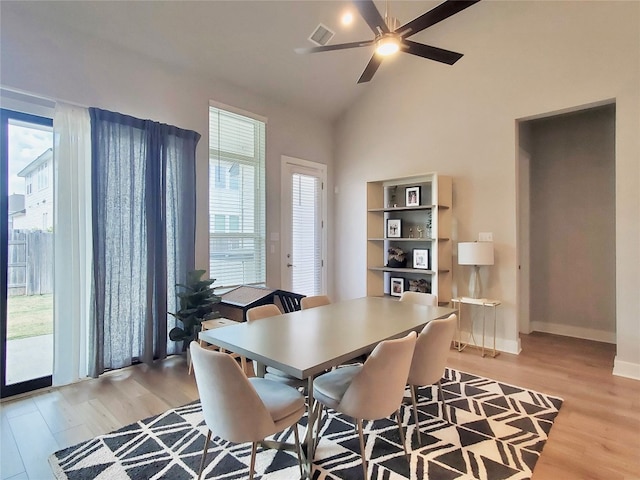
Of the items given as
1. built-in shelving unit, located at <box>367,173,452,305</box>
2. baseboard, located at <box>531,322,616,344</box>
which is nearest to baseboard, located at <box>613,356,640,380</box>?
baseboard, located at <box>531,322,616,344</box>

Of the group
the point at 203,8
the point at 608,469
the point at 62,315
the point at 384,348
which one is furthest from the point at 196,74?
the point at 608,469

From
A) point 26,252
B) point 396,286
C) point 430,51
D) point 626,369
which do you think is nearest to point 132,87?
point 26,252

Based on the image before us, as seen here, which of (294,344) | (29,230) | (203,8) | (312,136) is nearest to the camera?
(294,344)

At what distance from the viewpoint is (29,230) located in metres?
2.94

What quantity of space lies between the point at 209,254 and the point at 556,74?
4.27 m

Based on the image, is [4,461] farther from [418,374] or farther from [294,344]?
[418,374]

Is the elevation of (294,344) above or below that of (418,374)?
above

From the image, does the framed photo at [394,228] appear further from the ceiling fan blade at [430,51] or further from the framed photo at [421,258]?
the ceiling fan blade at [430,51]

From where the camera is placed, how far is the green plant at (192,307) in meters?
3.32

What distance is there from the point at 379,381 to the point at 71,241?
283 centimetres

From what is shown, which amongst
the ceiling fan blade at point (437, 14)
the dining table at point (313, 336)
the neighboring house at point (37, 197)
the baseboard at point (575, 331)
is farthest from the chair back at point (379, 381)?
the baseboard at point (575, 331)

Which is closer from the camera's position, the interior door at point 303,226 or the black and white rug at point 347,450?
the black and white rug at point 347,450

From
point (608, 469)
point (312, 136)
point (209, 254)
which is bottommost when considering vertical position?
point (608, 469)

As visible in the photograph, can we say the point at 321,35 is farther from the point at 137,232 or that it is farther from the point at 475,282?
the point at 475,282
